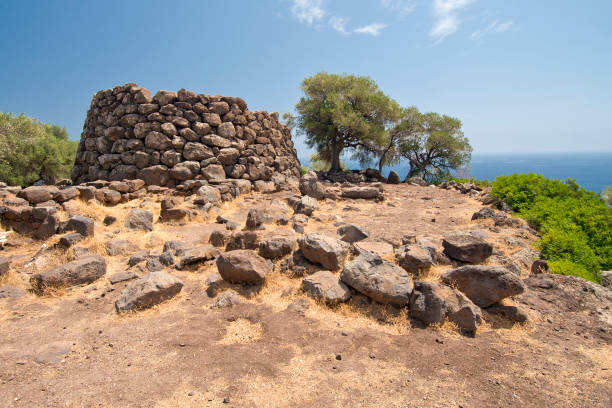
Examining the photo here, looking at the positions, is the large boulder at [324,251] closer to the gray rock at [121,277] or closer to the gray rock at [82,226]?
the gray rock at [121,277]

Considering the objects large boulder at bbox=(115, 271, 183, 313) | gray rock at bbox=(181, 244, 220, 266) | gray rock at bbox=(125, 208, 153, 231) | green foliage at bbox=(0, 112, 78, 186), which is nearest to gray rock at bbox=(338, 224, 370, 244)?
→ gray rock at bbox=(181, 244, 220, 266)

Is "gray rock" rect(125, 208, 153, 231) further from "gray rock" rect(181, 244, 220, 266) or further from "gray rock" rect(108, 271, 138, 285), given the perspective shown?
"gray rock" rect(108, 271, 138, 285)

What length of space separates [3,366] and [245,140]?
11692 millimetres

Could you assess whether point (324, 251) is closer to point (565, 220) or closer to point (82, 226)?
point (82, 226)

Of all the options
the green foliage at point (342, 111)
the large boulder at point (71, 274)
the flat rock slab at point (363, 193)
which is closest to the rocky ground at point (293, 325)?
the large boulder at point (71, 274)

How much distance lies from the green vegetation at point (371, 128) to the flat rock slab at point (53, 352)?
1794cm

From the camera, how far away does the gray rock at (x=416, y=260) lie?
5.38 metres

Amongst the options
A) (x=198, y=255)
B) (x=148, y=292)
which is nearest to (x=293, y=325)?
(x=148, y=292)

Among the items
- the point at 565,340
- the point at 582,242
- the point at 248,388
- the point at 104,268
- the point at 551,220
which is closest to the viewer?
the point at 248,388

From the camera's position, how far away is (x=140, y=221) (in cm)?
781

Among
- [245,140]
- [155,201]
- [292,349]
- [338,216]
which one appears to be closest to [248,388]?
[292,349]

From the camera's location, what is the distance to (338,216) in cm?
982

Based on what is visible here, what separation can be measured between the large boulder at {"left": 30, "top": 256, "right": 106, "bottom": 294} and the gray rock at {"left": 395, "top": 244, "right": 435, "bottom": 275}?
5540 mm

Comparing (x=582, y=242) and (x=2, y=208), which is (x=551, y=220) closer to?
(x=582, y=242)
